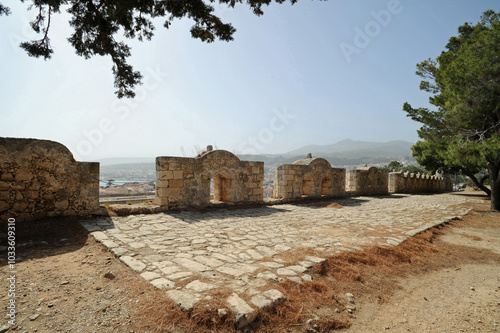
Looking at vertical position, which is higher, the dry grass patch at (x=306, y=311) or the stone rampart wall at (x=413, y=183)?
the stone rampart wall at (x=413, y=183)

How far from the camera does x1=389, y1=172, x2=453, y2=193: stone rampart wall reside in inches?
766

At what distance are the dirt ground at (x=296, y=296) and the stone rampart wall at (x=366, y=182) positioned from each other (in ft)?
36.0

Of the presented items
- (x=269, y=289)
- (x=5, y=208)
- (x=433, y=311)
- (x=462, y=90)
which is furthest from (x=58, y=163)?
(x=462, y=90)

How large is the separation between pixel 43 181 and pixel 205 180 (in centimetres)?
446

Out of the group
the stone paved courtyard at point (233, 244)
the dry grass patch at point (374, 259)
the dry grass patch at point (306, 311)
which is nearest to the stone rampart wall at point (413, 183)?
the stone paved courtyard at point (233, 244)

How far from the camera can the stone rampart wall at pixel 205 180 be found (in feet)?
26.3

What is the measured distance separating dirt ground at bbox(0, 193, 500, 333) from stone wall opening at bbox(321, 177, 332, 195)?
858cm

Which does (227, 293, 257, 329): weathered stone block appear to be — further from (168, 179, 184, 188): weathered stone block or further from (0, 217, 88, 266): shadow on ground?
(168, 179, 184, 188): weathered stone block

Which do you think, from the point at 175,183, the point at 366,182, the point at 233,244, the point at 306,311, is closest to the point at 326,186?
the point at 366,182

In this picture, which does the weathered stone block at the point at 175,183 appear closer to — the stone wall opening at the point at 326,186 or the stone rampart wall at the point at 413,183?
the stone wall opening at the point at 326,186

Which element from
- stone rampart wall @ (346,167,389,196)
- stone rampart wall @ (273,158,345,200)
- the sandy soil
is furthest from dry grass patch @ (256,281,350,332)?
stone rampart wall @ (346,167,389,196)

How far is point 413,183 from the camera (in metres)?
21.4

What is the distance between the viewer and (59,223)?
5.74 metres

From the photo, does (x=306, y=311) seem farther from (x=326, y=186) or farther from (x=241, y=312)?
(x=326, y=186)
